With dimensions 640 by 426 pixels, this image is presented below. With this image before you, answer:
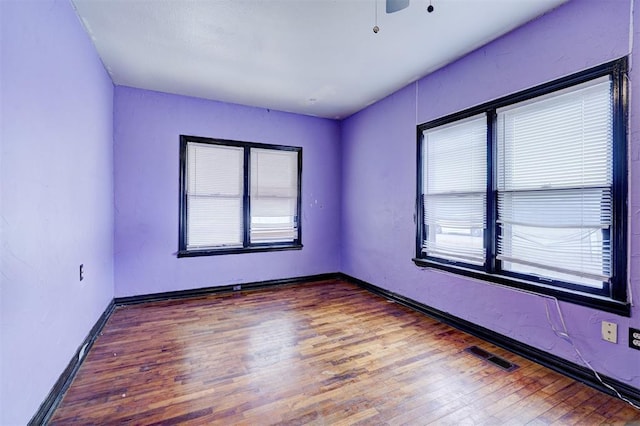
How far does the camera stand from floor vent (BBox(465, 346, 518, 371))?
2.31 meters

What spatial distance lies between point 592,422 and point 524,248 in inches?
48.9

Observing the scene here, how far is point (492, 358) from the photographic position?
2.43 meters

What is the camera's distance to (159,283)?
3926 millimetres

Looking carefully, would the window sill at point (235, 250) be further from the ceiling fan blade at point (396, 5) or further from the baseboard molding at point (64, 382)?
the ceiling fan blade at point (396, 5)

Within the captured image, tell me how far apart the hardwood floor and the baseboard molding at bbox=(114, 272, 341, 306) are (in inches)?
19.4

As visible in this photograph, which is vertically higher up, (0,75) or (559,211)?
(0,75)

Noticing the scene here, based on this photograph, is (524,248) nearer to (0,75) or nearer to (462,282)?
(462,282)

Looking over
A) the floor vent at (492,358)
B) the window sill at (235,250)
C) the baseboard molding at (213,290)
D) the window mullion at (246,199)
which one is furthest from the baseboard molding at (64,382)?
the floor vent at (492,358)

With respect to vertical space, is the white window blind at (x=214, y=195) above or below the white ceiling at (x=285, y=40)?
below

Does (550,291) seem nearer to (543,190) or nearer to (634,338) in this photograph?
(634,338)

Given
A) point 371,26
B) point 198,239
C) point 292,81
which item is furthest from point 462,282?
point 198,239

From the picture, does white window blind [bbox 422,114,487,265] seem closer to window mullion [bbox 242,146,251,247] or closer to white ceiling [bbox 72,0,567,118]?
white ceiling [bbox 72,0,567,118]

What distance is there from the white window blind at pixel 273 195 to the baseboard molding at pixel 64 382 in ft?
7.34

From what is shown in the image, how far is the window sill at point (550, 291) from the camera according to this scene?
1944mm
